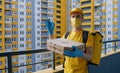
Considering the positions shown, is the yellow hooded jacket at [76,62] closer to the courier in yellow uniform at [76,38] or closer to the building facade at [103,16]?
the courier in yellow uniform at [76,38]

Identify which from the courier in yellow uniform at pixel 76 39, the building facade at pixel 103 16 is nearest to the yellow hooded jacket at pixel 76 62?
the courier in yellow uniform at pixel 76 39

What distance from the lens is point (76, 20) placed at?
5.83 ft

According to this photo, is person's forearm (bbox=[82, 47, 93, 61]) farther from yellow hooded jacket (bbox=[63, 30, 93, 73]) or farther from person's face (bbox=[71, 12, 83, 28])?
person's face (bbox=[71, 12, 83, 28])

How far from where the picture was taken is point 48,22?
1805 millimetres

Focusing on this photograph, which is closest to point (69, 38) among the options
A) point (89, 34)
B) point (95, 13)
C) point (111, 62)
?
point (89, 34)

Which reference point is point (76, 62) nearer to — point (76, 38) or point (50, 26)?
point (76, 38)

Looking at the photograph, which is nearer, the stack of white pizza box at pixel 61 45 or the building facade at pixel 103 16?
the stack of white pizza box at pixel 61 45

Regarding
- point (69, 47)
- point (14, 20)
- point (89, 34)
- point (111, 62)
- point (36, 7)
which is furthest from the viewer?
point (36, 7)

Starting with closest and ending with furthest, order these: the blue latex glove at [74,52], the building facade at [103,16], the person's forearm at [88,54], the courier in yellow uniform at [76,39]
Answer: the blue latex glove at [74,52]
the person's forearm at [88,54]
the courier in yellow uniform at [76,39]
the building facade at [103,16]

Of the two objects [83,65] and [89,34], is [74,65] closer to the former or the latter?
[83,65]

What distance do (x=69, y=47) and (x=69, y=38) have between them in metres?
0.28

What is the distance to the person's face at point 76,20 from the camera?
1.77 m

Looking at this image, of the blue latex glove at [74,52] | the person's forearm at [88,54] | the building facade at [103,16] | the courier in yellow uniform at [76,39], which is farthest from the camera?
the building facade at [103,16]

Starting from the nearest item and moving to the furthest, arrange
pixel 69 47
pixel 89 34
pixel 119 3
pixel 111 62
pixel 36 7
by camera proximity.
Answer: pixel 69 47 < pixel 89 34 < pixel 111 62 < pixel 119 3 < pixel 36 7
